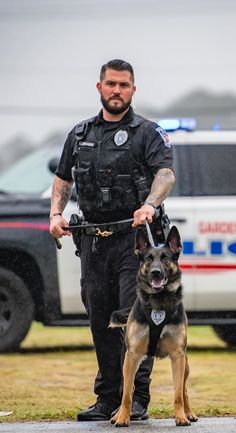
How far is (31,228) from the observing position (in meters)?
12.0

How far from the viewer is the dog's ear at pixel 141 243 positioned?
7051 mm

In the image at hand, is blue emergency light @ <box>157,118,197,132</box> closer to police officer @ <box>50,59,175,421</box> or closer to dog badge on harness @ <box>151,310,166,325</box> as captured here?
police officer @ <box>50,59,175,421</box>

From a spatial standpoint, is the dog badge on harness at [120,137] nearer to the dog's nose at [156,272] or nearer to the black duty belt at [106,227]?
the black duty belt at [106,227]

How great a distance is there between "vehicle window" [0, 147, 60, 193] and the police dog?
5996 mm

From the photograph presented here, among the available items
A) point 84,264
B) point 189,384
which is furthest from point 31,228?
point 84,264

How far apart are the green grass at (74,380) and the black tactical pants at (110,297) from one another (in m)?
0.35

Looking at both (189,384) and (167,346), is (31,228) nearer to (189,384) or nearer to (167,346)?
(189,384)

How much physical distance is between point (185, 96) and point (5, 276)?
56.1 meters

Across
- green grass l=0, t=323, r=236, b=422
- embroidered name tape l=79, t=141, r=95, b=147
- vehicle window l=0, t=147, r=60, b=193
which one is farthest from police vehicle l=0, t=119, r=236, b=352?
embroidered name tape l=79, t=141, r=95, b=147

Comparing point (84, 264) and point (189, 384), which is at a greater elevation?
point (84, 264)

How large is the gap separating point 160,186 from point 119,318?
0.75 metres

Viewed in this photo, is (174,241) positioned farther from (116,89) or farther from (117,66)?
(117,66)

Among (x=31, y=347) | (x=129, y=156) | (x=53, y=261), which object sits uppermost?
(x=129, y=156)

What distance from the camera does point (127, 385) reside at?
6.96 metres
